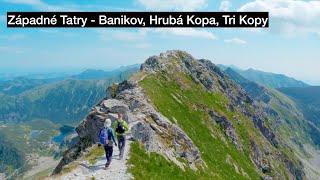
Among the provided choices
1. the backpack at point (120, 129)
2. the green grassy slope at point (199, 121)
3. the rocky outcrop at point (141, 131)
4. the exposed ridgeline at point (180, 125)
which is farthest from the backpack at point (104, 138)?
the green grassy slope at point (199, 121)

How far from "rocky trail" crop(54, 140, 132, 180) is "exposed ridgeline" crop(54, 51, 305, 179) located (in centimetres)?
109

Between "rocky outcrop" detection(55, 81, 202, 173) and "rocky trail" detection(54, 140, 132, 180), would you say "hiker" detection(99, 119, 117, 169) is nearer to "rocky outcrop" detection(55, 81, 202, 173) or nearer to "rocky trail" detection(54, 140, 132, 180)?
"rocky trail" detection(54, 140, 132, 180)

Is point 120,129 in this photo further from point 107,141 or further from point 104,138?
point 104,138

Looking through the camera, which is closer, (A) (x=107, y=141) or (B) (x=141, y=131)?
(A) (x=107, y=141)

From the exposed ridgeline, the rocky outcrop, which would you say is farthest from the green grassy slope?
the rocky outcrop

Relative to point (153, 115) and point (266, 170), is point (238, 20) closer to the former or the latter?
point (153, 115)

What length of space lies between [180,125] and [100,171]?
57.8m

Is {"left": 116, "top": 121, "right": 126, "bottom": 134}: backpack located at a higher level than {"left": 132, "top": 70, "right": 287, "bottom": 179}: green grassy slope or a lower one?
higher

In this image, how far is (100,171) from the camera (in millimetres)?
29547

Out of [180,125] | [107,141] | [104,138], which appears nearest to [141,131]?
[107,141]

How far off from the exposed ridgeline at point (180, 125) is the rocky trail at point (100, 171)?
109 cm

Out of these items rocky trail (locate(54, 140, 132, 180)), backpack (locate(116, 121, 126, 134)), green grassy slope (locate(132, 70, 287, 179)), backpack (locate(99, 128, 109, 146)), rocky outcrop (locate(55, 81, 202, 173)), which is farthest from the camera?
green grassy slope (locate(132, 70, 287, 179))

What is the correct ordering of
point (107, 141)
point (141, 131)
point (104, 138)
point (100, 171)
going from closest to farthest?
1. point (100, 171)
2. point (104, 138)
3. point (107, 141)
4. point (141, 131)

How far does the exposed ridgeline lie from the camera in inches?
1916
